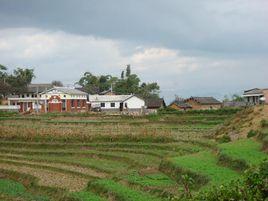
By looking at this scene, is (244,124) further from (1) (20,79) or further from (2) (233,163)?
(1) (20,79)

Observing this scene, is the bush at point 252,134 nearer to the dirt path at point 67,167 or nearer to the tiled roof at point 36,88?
the dirt path at point 67,167

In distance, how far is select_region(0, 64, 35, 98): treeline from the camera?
89.8 metres

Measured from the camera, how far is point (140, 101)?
278 feet

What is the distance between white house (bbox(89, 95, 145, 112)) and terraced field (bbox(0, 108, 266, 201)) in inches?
1313

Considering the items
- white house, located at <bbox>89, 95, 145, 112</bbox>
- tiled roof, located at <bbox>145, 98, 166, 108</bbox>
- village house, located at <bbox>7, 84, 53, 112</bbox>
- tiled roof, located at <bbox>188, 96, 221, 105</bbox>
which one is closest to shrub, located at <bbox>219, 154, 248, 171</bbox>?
tiled roof, located at <bbox>188, 96, 221, 105</bbox>

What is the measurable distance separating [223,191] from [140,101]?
2993 inches

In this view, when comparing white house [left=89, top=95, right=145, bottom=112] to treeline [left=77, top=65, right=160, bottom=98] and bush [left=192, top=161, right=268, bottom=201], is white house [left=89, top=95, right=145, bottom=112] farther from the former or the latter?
bush [left=192, top=161, right=268, bottom=201]

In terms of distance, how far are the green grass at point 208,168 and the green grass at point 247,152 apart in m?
0.80

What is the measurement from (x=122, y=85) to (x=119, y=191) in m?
94.2

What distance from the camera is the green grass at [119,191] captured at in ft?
56.4

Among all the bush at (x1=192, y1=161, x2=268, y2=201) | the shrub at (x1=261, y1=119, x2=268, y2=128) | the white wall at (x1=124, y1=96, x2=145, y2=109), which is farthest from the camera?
the white wall at (x1=124, y1=96, x2=145, y2=109)

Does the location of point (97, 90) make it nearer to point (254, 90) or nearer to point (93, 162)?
point (254, 90)

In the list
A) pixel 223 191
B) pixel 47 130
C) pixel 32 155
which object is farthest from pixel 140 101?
pixel 223 191

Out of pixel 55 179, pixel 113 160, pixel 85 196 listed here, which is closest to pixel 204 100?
pixel 113 160
